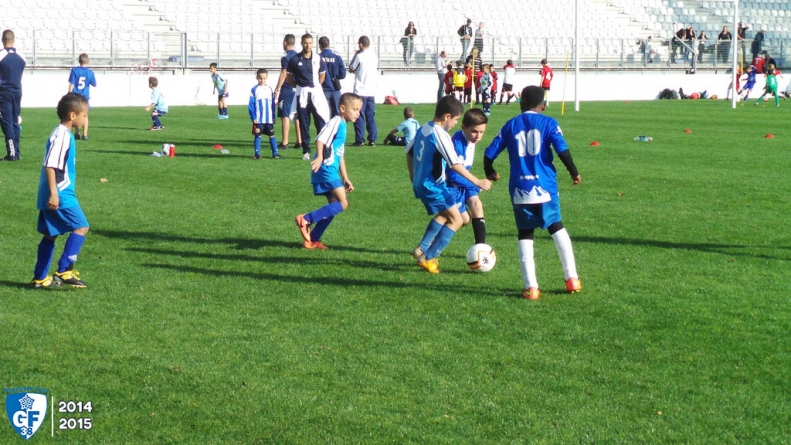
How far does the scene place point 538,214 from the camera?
727cm

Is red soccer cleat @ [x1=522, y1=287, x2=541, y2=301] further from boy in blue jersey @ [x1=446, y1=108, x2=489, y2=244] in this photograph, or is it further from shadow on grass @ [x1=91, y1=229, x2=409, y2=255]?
shadow on grass @ [x1=91, y1=229, x2=409, y2=255]

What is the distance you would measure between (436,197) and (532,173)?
1.22 meters

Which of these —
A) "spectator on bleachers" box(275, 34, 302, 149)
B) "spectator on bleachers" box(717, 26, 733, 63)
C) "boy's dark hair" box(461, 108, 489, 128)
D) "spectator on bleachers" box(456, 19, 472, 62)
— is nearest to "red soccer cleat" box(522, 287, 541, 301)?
"boy's dark hair" box(461, 108, 489, 128)

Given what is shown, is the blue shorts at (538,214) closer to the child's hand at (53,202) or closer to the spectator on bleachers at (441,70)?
the child's hand at (53,202)

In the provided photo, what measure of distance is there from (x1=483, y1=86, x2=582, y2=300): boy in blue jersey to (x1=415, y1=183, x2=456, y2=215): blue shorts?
38.1 inches

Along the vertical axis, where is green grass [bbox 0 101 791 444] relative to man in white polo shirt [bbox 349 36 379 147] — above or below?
below

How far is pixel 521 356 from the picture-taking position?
19.3 feet

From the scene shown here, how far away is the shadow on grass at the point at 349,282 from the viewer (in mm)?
7582

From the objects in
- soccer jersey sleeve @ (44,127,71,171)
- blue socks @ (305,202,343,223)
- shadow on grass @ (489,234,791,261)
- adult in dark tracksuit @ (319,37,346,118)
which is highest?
adult in dark tracksuit @ (319,37,346,118)

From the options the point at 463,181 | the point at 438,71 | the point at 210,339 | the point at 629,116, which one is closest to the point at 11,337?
the point at 210,339

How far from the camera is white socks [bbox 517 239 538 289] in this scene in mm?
7215

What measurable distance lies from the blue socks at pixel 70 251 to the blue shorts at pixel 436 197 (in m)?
2.67

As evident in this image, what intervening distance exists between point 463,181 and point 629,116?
21864 mm

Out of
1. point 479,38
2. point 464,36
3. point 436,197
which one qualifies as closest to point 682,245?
point 436,197
